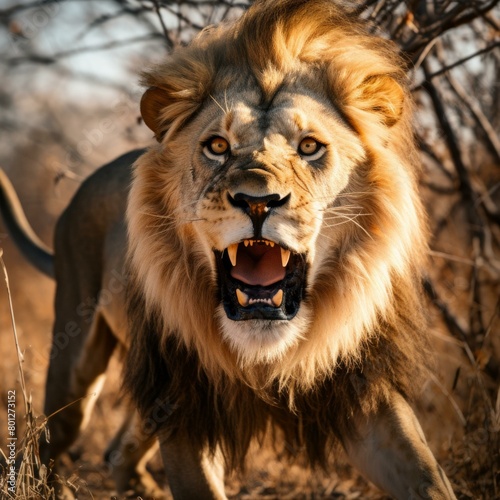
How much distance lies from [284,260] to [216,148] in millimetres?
494

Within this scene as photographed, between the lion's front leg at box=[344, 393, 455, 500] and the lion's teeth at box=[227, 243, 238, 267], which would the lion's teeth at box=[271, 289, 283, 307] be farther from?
the lion's front leg at box=[344, 393, 455, 500]

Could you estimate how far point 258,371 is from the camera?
322cm

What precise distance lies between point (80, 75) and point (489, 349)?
430 centimetres

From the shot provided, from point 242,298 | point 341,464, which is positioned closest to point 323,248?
point 242,298

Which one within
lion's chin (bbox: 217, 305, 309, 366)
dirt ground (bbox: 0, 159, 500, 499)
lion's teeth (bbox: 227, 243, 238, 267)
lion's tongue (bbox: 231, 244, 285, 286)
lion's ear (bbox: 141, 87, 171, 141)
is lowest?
dirt ground (bbox: 0, 159, 500, 499)

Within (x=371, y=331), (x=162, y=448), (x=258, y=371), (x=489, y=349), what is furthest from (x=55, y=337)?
(x=489, y=349)

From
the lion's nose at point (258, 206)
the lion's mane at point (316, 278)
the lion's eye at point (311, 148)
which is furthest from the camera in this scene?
the lion's mane at point (316, 278)

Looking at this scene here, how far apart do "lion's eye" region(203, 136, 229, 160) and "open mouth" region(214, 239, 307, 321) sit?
35 cm

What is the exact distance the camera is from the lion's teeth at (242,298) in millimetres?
2986

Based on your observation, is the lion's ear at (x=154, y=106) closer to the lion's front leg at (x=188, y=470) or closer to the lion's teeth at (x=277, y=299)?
the lion's teeth at (x=277, y=299)

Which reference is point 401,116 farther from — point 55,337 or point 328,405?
point 55,337

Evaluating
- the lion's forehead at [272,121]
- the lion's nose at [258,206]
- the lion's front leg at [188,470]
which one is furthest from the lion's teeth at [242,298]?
the lion's front leg at [188,470]

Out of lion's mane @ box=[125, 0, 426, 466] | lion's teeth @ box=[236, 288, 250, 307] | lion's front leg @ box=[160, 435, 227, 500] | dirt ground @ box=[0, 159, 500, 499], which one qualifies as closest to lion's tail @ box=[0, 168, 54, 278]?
dirt ground @ box=[0, 159, 500, 499]

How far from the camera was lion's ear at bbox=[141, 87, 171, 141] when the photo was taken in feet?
11.0
